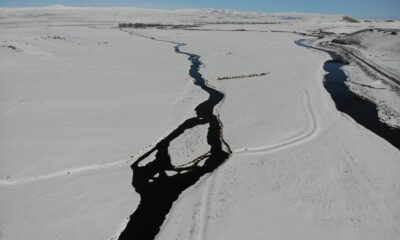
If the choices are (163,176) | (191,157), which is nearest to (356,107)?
(191,157)

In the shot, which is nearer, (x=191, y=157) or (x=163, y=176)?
(x=163, y=176)

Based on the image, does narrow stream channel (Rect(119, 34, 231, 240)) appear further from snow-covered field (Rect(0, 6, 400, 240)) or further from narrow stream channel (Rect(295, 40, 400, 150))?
narrow stream channel (Rect(295, 40, 400, 150))

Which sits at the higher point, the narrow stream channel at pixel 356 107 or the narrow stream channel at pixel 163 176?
the narrow stream channel at pixel 356 107

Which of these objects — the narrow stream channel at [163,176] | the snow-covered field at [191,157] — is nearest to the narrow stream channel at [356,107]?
the snow-covered field at [191,157]

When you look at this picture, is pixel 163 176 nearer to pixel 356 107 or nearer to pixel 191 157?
pixel 191 157

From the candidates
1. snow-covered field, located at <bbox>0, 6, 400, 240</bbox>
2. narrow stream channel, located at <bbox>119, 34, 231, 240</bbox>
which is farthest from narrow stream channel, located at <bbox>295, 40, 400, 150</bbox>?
narrow stream channel, located at <bbox>119, 34, 231, 240</bbox>

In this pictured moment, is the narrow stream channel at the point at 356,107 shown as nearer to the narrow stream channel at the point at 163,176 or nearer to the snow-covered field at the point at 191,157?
the snow-covered field at the point at 191,157

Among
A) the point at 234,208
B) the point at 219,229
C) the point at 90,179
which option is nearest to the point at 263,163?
the point at 234,208

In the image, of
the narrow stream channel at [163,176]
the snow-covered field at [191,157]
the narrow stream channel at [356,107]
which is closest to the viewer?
the snow-covered field at [191,157]
